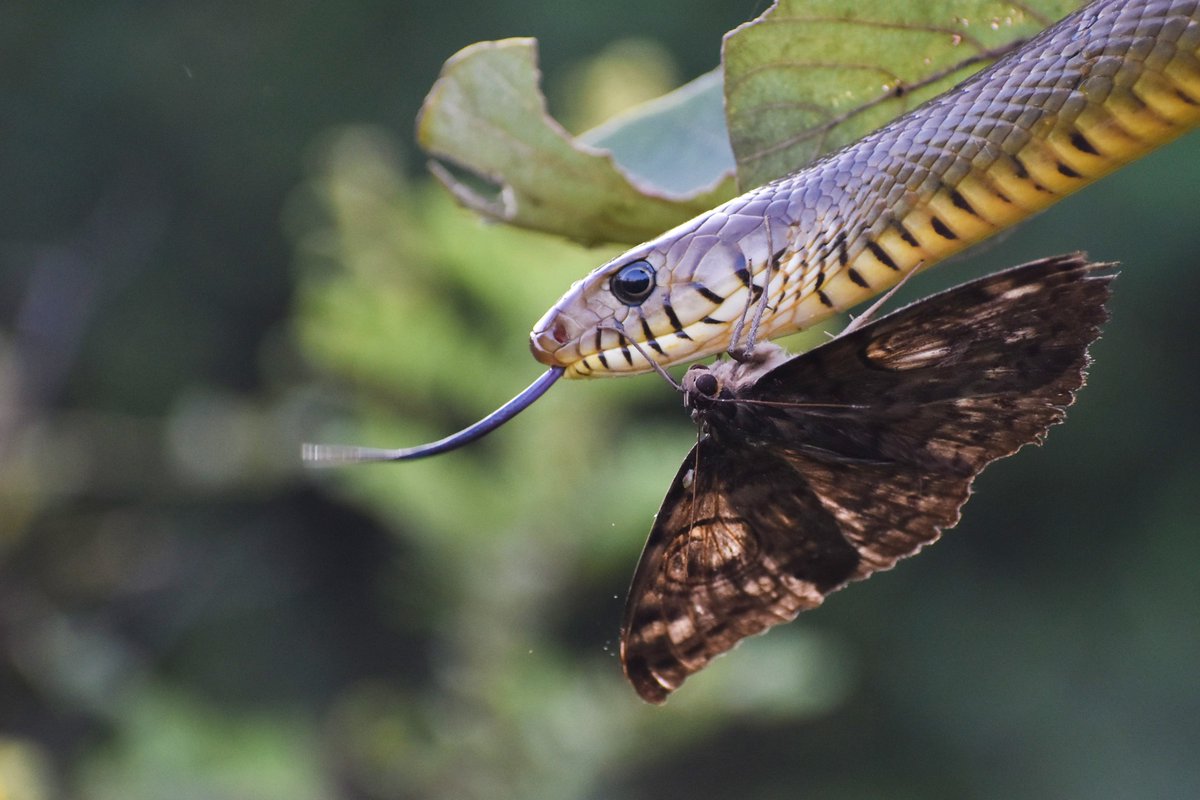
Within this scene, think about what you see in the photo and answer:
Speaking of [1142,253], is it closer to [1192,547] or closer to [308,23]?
[1192,547]

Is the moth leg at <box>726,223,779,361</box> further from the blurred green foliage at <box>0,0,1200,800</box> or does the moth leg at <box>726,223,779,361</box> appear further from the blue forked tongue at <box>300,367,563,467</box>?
the blurred green foliage at <box>0,0,1200,800</box>

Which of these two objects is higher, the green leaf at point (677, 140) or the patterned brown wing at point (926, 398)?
the green leaf at point (677, 140)

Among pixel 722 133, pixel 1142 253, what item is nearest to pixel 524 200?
pixel 722 133

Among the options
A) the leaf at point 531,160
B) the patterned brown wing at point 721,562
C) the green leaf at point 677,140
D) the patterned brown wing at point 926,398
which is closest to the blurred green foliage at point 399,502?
the green leaf at point 677,140

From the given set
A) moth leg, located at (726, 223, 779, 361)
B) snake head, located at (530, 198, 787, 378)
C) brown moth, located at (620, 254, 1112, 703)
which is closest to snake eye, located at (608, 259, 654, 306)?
snake head, located at (530, 198, 787, 378)

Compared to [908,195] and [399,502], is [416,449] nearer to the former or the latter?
[908,195]

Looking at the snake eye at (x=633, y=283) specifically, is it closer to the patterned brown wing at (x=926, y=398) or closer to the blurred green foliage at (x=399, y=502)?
the patterned brown wing at (x=926, y=398)

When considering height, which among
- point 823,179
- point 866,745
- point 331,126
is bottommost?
point 866,745

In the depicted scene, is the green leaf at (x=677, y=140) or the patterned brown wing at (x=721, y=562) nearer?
the patterned brown wing at (x=721, y=562)
